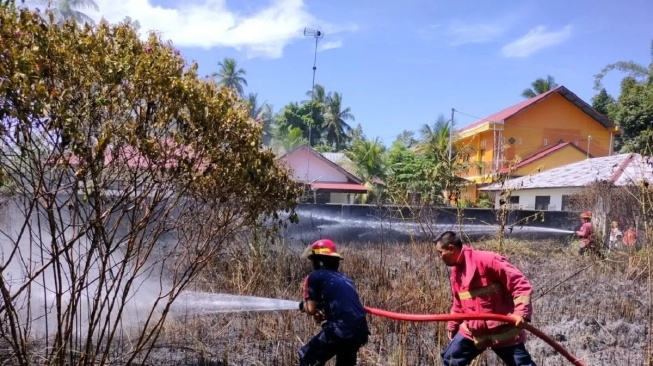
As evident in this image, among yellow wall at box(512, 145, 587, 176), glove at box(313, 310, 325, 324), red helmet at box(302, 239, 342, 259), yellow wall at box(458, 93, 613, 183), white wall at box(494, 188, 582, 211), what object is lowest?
glove at box(313, 310, 325, 324)

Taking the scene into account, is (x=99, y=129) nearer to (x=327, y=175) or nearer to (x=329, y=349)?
(x=329, y=349)

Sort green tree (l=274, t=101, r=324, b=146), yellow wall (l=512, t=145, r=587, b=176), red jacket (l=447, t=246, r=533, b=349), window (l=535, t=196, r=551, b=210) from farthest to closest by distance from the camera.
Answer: green tree (l=274, t=101, r=324, b=146)
yellow wall (l=512, t=145, r=587, b=176)
window (l=535, t=196, r=551, b=210)
red jacket (l=447, t=246, r=533, b=349)

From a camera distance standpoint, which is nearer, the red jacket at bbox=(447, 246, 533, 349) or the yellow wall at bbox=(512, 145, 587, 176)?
the red jacket at bbox=(447, 246, 533, 349)

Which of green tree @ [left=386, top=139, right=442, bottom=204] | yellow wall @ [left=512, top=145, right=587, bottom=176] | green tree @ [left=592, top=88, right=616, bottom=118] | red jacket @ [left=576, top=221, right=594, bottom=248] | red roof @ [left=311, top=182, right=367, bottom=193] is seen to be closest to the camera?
red jacket @ [left=576, top=221, right=594, bottom=248]

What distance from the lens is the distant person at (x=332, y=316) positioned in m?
3.95

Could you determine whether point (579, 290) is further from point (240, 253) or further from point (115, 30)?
point (115, 30)

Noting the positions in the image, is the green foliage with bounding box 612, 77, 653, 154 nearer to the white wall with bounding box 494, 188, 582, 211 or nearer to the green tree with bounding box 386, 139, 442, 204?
the white wall with bounding box 494, 188, 582, 211

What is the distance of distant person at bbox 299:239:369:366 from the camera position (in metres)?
3.95

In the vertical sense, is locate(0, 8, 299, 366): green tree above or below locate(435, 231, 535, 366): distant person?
above

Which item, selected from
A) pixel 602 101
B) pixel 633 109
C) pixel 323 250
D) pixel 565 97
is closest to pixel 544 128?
pixel 565 97

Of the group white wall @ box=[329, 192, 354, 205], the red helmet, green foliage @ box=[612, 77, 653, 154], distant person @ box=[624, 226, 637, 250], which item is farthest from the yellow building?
the red helmet

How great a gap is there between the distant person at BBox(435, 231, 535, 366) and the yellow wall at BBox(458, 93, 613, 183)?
27.7 m

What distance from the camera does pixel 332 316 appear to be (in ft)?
13.1

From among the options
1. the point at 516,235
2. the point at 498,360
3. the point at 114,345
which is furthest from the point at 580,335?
the point at 516,235
